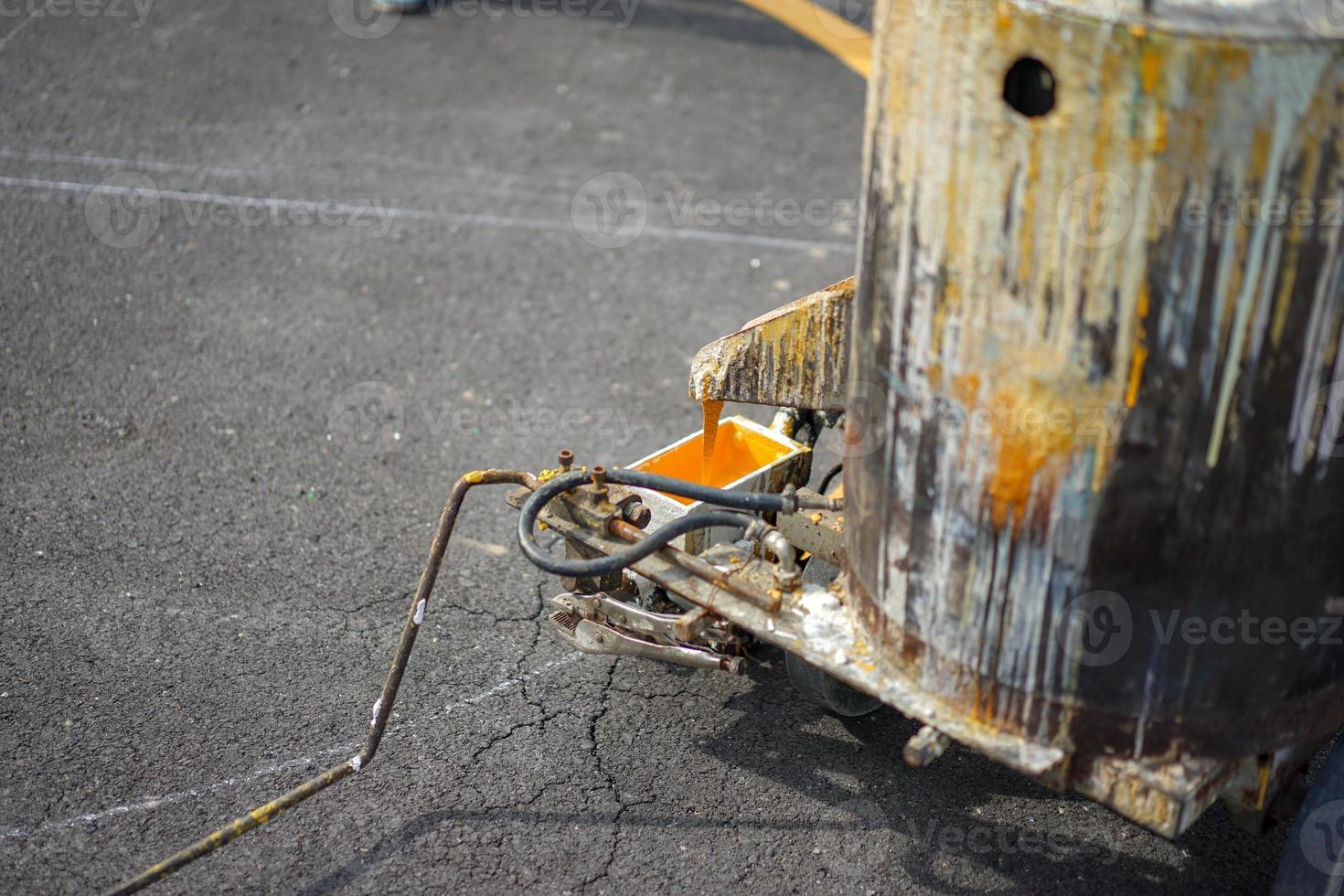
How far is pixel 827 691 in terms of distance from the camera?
3.99 metres

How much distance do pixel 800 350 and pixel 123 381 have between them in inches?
138

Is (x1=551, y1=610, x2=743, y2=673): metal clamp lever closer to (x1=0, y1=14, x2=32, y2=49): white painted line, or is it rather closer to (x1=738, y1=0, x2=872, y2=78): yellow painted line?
(x1=738, y1=0, x2=872, y2=78): yellow painted line

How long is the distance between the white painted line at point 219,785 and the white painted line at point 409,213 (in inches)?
139

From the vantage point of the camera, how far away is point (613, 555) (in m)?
3.29

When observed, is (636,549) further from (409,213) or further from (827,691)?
(409,213)

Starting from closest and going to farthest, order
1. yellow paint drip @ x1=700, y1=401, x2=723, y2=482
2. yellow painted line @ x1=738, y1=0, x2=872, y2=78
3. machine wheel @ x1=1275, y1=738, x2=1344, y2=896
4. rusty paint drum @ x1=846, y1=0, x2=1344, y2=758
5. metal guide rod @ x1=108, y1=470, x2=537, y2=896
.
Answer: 1. rusty paint drum @ x1=846, y1=0, x2=1344, y2=758
2. machine wheel @ x1=1275, y1=738, x2=1344, y2=896
3. metal guide rod @ x1=108, y1=470, x2=537, y2=896
4. yellow paint drip @ x1=700, y1=401, x2=723, y2=482
5. yellow painted line @ x1=738, y1=0, x2=872, y2=78

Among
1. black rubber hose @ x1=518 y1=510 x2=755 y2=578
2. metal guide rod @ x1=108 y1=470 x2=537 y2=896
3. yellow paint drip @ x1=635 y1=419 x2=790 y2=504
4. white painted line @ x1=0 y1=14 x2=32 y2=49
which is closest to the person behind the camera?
black rubber hose @ x1=518 y1=510 x2=755 y2=578

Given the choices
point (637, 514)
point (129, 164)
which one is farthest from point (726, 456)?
point (129, 164)

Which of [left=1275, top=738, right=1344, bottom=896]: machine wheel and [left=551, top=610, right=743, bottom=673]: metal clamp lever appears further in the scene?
[left=551, top=610, right=743, bottom=673]: metal clamp lever

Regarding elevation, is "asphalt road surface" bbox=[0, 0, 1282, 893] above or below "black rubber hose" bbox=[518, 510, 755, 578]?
below

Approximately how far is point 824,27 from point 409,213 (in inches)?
164

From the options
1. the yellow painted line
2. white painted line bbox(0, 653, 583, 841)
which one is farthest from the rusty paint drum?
the yellow painted line

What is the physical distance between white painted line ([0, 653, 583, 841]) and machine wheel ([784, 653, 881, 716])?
3.16 ft

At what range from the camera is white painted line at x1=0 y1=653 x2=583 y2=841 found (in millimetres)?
3619
